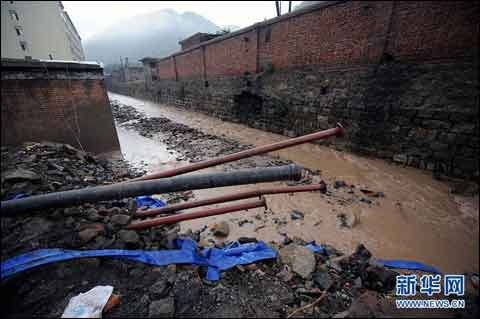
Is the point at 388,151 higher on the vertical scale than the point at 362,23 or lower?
lower

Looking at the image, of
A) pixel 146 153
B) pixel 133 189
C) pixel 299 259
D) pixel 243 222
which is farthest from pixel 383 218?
pixel 146 153

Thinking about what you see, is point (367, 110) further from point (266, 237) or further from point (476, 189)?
point (266, 237)

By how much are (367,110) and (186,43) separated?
19.5 meters

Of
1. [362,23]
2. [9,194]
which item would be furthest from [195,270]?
[362,23]

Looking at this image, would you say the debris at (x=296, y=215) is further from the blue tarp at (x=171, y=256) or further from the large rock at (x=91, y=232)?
the large rock at (x=91, y=232)

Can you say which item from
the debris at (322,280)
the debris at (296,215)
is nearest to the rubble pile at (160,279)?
the debris at (322,280)

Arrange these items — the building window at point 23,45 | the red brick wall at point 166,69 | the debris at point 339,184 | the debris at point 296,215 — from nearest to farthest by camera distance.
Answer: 1. the building window at point 23,45
2. the debris at point 296,215
3. the debris at point 339,184
4. the red brick wall at point 166,69

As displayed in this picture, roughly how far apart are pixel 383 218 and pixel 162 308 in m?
3.72

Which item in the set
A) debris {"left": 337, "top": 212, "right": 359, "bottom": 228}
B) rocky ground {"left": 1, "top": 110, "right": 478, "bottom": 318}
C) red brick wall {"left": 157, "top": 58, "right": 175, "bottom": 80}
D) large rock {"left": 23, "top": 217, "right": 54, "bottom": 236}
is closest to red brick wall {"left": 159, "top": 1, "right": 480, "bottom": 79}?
debris {"left": 337, "top": 212, "right": 359, "bottom": 228}

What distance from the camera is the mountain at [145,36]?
6750 cm

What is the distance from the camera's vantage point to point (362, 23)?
222 inches

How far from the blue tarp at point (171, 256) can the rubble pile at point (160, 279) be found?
6 centimetres

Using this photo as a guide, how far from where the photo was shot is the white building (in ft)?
8.77

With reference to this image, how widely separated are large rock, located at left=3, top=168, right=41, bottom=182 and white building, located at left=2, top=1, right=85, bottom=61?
1879 millimetres
